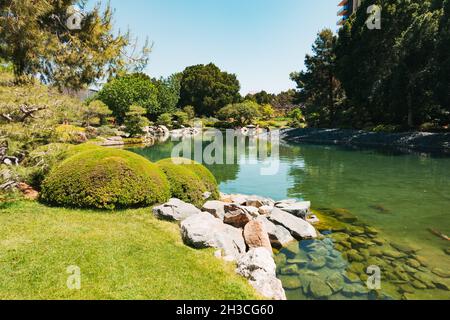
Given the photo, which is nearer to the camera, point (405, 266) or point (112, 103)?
point (405, 266)

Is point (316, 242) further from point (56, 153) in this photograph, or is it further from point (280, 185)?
point (56, 153)

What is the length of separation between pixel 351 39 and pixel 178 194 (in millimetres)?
33793

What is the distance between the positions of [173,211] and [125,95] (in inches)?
1561

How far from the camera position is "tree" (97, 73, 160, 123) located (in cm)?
4291

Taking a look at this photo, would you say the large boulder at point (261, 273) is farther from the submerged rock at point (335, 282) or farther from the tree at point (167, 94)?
the tree at point (167, 94)

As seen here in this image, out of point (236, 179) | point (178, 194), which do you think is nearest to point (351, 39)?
point (236, 179)

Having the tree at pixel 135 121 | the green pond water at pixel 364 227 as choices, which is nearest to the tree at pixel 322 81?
the tree at pixel 135 121

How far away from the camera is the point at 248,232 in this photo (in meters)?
6.38

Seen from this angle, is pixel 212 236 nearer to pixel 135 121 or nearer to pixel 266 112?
pixel 135 121

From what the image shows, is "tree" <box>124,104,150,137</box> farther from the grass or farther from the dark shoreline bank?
the grass

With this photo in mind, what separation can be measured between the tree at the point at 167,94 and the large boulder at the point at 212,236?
45.7 m

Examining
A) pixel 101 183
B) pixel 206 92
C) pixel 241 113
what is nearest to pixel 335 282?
pixel 101 183

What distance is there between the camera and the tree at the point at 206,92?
5953 centimetres

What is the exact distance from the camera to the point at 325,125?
4062 centimetres
